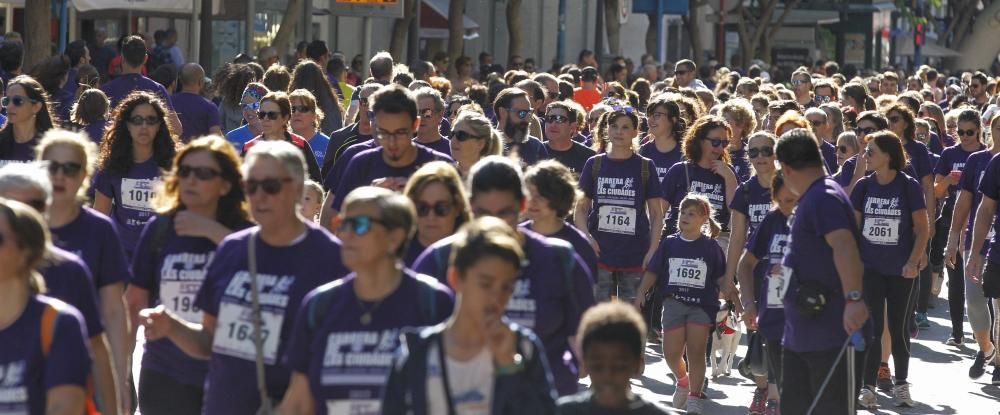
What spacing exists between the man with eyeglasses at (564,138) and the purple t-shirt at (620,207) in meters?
0.62

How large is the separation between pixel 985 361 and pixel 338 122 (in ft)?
15.6

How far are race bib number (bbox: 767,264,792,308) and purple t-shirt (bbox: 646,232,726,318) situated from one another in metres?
1.88

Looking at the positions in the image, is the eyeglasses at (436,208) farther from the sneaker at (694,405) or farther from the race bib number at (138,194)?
the sneaker at (694,405)

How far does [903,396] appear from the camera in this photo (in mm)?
11047

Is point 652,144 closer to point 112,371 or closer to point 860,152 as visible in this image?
point 860,152

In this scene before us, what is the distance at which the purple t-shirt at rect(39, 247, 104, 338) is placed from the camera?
5.65m

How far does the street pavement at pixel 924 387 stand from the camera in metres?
10.9

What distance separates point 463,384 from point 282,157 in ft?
4.45

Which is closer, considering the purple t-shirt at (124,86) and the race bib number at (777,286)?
the race bib number at (777,286)

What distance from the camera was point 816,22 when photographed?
189 feet

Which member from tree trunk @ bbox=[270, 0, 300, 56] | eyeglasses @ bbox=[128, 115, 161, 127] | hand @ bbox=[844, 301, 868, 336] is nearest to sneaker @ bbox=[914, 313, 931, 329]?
hand @ bbox=[844, 301, 868, 336]

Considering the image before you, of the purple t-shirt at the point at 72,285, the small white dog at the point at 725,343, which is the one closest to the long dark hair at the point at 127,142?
the purple t-shirt at the point at 72,285

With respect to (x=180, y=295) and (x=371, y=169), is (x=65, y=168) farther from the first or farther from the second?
(x=371, y=169)

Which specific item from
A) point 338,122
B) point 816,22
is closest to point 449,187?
point 338,122
